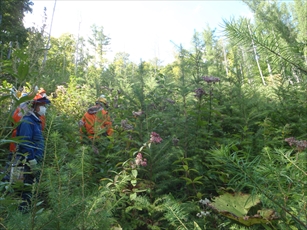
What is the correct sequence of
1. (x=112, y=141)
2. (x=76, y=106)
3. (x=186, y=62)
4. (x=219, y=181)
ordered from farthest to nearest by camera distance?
(x=76, y=106)
(x=186, y=62)
(x=112, y=141)
(x=219, y=181)

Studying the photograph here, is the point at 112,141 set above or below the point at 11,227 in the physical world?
above

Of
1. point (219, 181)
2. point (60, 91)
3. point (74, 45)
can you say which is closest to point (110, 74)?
point (60, 91)

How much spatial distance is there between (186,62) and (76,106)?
13.4ft

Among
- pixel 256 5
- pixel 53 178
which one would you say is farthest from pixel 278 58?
pixel 53 178

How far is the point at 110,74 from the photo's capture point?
28.5 feet

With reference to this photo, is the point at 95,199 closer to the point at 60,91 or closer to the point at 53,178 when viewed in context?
the point at 53,178

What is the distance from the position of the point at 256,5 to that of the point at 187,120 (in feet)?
7.72

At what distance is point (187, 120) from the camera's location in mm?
3623

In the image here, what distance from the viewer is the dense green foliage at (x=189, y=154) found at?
120 cm

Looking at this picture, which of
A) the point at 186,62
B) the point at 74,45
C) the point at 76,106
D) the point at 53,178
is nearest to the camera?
the point at 53,178

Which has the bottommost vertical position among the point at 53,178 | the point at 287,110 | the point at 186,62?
the point at 53,178

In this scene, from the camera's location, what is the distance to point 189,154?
3.51 m

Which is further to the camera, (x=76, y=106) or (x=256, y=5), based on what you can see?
(x=76, y=106)

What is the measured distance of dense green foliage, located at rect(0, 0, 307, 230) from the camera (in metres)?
1.20
